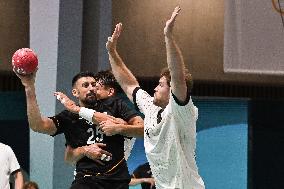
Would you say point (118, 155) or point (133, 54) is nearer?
point (118, 155)

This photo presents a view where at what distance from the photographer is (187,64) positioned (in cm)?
1102

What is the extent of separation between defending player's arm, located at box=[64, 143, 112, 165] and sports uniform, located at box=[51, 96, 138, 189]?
0.08m

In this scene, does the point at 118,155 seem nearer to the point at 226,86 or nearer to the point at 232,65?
the point at 232,65

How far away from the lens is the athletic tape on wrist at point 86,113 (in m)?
5.67

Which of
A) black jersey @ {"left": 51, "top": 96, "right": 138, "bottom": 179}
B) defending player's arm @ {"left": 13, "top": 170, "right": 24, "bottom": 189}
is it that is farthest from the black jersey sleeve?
black jersey @ {"left": 51, "top": 96, "right": 138, "bottom": 179}

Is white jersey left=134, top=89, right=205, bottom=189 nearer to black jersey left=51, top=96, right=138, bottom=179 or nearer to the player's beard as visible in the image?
black jersey left=51, top=96, right=138, bottom=179

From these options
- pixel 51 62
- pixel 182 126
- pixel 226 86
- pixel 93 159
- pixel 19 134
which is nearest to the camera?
pixel 182 126

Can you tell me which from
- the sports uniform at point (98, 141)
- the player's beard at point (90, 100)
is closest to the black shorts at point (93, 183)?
the sports uniform at point (98, 141)

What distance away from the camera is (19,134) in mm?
10742

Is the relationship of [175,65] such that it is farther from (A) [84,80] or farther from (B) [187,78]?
(A) [84,80]

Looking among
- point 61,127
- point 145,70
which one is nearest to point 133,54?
point 145,70

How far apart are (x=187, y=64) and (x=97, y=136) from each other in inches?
204

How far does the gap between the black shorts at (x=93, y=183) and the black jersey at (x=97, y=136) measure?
0.05m

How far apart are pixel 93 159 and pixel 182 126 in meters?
1.13
